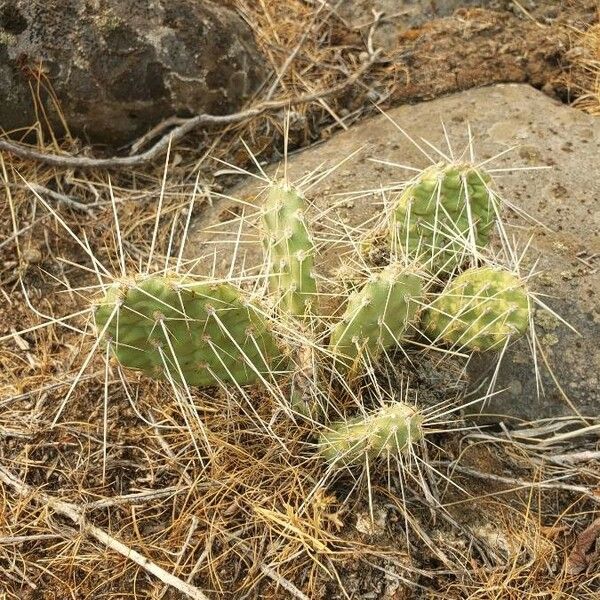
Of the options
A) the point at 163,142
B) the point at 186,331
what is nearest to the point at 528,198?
the point at 163,142

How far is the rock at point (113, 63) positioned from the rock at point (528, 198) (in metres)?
0.44

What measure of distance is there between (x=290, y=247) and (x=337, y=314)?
363 millimetres

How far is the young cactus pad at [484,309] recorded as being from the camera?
1.88 m

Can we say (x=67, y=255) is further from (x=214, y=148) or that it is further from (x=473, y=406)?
(x=473, y=406)

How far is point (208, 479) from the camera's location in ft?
6.50

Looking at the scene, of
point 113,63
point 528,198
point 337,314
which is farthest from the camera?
point 113,63

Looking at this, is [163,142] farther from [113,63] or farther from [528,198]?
[528,198]

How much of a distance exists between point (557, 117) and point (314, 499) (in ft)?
6.01

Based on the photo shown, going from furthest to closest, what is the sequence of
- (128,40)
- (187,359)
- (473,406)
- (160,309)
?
(128,40) < (473,406) < (187,359) < (160,309)

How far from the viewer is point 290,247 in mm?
1890

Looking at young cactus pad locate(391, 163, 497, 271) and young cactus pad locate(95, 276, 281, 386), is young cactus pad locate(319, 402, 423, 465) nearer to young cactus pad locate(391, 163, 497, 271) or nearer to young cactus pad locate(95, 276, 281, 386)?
young cactus pad locate(95, 276, 281, 386)

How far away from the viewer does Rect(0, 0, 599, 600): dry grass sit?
6.07ft

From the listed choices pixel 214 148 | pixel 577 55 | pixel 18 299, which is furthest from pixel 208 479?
Result: pixel 577 55

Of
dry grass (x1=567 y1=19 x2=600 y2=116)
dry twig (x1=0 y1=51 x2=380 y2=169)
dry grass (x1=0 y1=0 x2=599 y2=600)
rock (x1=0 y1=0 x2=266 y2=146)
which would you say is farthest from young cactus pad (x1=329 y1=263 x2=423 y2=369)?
dry grass (x1=567 y1=19 x2=600 y2=116)
